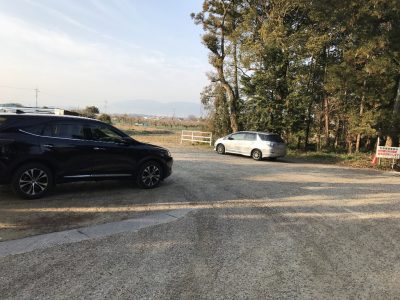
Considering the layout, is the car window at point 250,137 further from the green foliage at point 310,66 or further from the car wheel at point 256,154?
the green foliage at point 310,66

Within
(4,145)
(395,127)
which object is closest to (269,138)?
(395,127)

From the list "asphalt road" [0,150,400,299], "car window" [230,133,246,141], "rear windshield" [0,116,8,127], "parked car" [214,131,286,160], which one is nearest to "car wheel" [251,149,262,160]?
"parked car" [214,131,286,160]

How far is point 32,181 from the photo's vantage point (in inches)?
304

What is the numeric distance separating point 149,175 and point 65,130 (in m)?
2.45

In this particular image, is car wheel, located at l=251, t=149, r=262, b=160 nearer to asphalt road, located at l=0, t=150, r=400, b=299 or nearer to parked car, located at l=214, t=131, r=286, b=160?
parked car, located at l=214, t=131, r=286, b=160

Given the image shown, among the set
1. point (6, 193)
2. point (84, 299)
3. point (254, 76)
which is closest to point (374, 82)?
point (254, 76)

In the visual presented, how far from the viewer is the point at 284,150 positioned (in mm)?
20625

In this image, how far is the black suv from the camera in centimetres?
749

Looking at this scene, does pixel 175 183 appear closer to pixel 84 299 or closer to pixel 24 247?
pixel 24 247

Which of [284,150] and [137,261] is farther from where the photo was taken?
[284,150]

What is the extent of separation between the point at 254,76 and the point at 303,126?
203 inches

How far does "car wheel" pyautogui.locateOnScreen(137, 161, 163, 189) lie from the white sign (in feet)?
45.5

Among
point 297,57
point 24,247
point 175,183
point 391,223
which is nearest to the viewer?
point 24,247

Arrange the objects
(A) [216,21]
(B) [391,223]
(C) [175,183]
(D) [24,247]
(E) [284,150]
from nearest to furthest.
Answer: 1. (D) [24,247]
2. (B) [391,223]
3. (C) [175,183]
4. (E) [284,150]
5. (A) [216,21]
